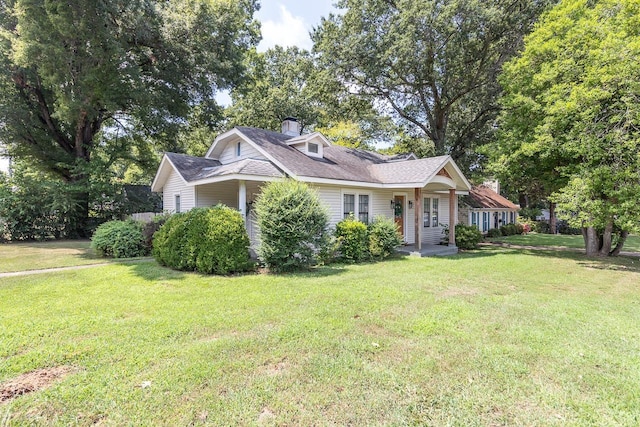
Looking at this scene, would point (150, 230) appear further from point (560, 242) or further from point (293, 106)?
point (560, 242)

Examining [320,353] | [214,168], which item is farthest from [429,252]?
[320,353]

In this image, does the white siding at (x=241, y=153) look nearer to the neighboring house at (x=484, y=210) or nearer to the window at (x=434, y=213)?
the window at (x=434, y=213)

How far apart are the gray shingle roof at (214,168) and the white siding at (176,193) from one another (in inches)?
28.5

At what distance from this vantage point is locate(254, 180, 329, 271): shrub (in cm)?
856

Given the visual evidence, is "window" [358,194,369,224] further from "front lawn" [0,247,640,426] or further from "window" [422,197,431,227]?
"front lawn" [0,247,640,426]

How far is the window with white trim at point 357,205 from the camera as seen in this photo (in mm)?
12894

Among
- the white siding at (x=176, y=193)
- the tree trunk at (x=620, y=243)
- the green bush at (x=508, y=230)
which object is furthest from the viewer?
the green bush at (x=508, y=230)

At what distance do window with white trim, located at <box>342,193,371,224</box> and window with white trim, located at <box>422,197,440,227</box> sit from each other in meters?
4.21

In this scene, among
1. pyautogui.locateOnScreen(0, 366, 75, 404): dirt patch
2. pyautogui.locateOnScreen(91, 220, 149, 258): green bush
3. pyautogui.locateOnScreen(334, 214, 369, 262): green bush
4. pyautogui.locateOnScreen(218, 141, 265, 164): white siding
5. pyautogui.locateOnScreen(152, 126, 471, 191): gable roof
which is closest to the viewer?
pyautogui.locateOnScreen(0, 366, 75, 404): dirt patch

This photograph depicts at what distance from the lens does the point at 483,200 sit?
25.9 metres

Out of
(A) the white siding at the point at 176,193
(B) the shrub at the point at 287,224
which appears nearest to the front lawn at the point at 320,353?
(B) the shrub at the point at 287,224

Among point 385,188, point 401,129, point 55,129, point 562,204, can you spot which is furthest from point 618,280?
point 55,129

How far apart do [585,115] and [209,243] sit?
12.5 metres

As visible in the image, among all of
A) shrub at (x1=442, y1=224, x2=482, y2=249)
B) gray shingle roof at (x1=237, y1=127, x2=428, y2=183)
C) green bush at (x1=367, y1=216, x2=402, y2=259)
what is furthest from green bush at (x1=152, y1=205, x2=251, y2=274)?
shrub at (x1=442, y1=224, x2=482, y2=249)
